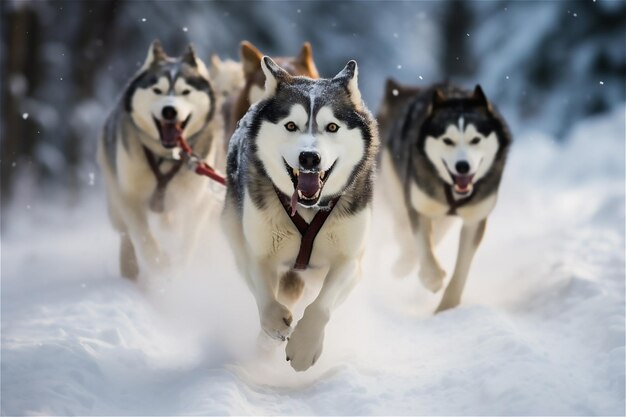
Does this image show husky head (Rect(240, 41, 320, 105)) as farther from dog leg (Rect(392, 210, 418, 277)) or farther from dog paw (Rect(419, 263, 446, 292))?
dog paw (Rect(419, 263, 446, 292))

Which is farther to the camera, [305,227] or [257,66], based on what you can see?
[257,66]

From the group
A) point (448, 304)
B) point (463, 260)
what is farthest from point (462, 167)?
point (448, 304)

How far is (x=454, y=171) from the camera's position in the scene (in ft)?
17.0

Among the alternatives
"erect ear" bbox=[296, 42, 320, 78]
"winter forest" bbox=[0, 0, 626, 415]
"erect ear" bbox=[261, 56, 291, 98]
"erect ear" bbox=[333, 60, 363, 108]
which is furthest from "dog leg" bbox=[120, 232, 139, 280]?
"erect ear" bbox=[333, 60, 363, 108]

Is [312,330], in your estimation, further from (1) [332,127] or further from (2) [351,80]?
(2) [351,80]

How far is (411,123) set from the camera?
602 cm

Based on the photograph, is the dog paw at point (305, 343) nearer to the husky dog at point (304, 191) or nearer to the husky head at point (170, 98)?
the husky dog at point (304, 191)

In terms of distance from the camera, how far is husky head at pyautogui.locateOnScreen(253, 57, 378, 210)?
3.50 m

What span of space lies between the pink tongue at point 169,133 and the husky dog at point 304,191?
5.47 feet

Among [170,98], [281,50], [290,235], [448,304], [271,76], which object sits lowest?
[448,304]

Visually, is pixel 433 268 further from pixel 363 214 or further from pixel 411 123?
pixel 363 214

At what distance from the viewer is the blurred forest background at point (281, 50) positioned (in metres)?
15.5

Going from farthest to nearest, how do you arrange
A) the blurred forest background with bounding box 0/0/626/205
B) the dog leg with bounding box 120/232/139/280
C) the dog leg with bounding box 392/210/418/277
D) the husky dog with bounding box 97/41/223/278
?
the blurred forest background with bounding box 0/0/626/205 < the dog leg with bounding box 392/210/418/277 < the dog leg with bounding box 120/232/139/280 < the husky dog with bounding box 97/41/223/278

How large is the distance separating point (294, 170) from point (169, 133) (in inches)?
90.1
